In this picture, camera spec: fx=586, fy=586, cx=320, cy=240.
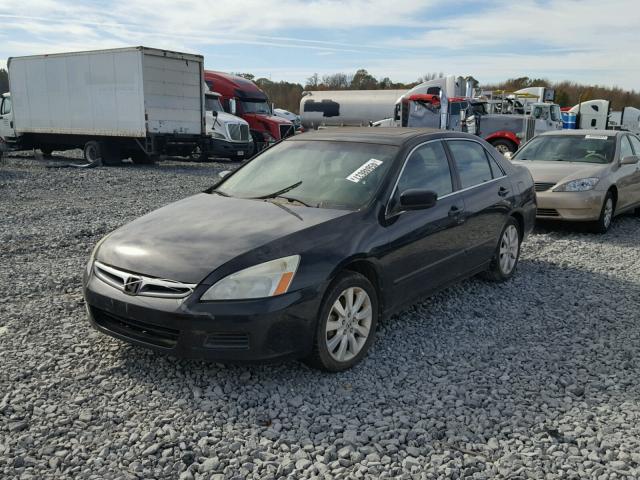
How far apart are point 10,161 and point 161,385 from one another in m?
19.7

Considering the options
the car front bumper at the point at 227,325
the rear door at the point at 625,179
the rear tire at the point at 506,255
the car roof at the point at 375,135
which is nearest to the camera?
the car front bumper at the point at 227,325

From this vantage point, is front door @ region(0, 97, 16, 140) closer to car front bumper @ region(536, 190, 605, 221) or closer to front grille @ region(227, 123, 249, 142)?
front grille @ region(227, 123, 249, 142)

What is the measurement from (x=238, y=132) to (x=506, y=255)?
53.4ft

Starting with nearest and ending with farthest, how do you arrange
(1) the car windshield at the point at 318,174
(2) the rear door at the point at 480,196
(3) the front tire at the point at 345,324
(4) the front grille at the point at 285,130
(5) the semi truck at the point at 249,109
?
(3) the front tire at the point at 345,324, (1) the car windshield at the point at 318,174, (2) the rear door at the point at 480,196, (5) the semi truck at the point at 249,109, (4) the front grille at the point at 285,130

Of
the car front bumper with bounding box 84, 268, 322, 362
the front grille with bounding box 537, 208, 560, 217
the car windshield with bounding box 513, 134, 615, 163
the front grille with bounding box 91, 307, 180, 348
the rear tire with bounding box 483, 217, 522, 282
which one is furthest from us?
the car windshield with bounding box 513, 134, 615, 163

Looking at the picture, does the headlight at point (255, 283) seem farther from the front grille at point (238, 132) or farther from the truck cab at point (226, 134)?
the front grille at point (238, 132)

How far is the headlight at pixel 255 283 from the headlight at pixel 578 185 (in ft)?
21.3

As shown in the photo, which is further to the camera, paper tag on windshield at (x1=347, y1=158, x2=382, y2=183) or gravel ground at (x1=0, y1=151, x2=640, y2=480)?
Result: paper tag on windshield at (x1=347, y1=158, x2=382, y2=183)

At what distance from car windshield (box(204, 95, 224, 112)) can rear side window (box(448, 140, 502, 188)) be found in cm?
1676

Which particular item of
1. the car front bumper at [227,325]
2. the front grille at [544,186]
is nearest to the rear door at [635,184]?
the front grille at [544,186]

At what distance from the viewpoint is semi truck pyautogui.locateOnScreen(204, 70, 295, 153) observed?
23.6 metres

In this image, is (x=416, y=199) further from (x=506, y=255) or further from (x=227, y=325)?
(x=506, y=255)

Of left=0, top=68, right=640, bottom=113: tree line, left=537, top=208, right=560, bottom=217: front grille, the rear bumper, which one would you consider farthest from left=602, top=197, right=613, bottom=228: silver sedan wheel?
left=0, top=68, right=640, bottom=113: tree line

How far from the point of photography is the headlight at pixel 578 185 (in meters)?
8.70
